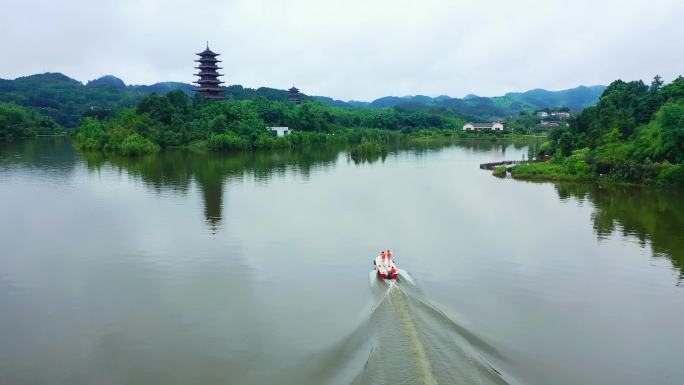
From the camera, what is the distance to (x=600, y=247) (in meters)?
20.9

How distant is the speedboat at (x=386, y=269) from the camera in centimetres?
1622

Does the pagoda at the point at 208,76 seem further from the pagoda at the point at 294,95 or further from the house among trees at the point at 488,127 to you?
the house among trees at the point at 488,127

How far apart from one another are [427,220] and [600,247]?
817cm

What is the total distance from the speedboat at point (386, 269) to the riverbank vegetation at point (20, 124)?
8425 centimetres

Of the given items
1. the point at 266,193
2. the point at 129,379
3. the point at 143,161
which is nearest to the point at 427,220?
the point at 266,193

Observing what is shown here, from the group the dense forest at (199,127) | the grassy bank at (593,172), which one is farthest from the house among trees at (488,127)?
the grassy bank at (593,172)

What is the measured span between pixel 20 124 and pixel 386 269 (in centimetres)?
8897

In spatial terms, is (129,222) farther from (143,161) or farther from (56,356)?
(143,161)

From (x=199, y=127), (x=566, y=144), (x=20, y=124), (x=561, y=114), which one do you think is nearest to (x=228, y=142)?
(x=199, y=127)

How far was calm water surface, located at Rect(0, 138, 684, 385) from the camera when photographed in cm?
1141

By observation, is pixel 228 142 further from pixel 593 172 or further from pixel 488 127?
pixel 488 127

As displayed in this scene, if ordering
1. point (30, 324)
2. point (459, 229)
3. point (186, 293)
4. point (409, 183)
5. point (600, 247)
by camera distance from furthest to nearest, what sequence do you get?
1. point (409, 183)
2. point (459, 229)
3. point (600, 247)
4. point (186, 293)
5. point (30, 324)

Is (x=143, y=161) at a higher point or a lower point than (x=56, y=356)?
higher

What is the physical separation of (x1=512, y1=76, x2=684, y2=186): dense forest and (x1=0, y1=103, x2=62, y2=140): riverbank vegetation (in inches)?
3152
